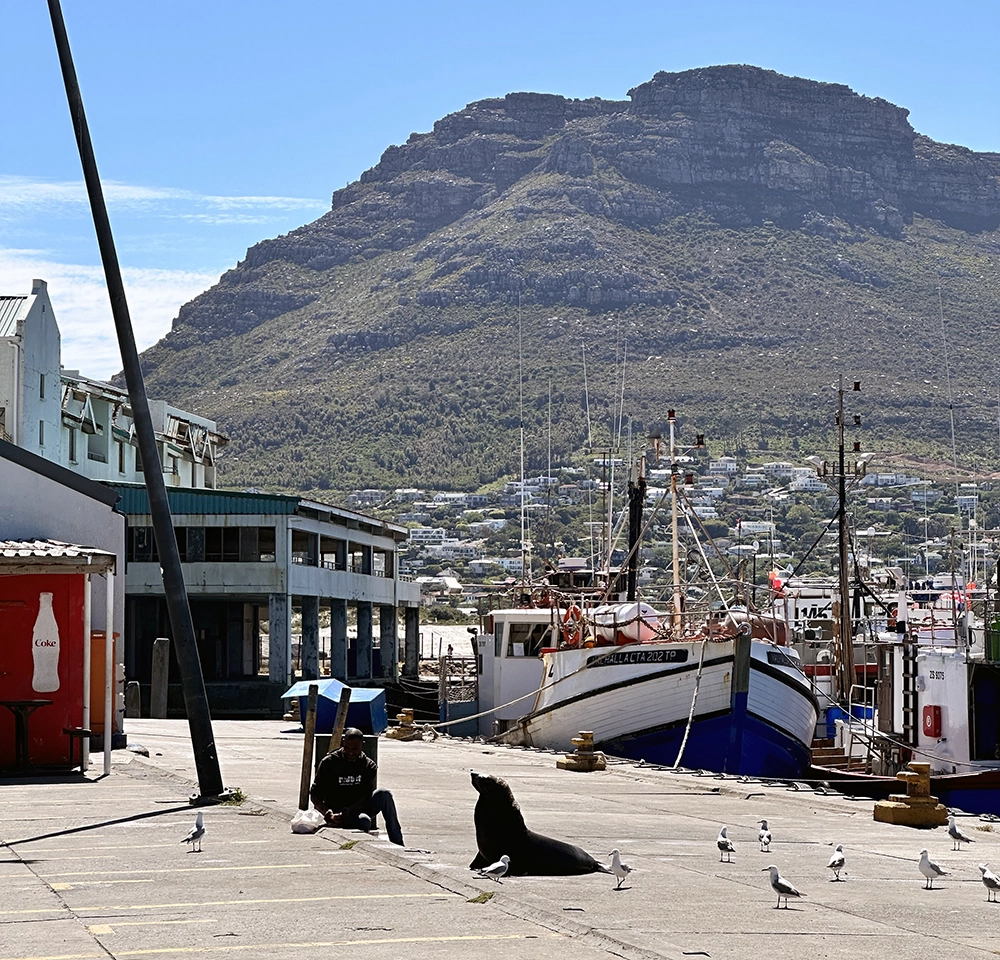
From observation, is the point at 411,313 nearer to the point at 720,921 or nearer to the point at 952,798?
the point at 952,798

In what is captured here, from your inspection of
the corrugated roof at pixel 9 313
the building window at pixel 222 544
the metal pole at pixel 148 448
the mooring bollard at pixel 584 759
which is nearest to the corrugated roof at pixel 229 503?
the building window at pixel 222 544

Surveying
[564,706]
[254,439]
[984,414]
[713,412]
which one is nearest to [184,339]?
[254,439]

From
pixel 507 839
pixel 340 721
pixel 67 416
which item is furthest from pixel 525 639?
Result: pixel 507 839

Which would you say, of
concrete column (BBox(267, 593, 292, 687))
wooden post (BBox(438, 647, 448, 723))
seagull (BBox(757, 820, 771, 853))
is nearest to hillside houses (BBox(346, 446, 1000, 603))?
concrete column (BBox(267, 593, 292, 687))

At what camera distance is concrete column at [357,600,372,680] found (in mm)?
58031

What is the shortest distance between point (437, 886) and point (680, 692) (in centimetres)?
2028

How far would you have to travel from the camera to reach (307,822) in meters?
13.6

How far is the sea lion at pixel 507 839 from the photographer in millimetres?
11758

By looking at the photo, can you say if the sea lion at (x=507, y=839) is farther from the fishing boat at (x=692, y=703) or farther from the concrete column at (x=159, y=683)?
the concrete column at (x=159, y=683)

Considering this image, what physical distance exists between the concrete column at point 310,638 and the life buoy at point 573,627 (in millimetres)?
12910

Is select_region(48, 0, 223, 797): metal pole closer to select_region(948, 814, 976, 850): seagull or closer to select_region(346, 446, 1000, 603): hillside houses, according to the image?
select_region(948, 814, 976, 850): seagull

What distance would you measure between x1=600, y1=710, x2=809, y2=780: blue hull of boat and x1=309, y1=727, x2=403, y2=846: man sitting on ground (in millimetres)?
16765

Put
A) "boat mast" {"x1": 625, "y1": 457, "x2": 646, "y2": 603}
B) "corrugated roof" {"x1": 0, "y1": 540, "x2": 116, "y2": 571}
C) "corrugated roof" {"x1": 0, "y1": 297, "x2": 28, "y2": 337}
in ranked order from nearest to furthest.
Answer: "corrugated roof" {"x1": 0, "y1": 540, "x2": 116, "y2": 571} < "boat mast" {"x1": 625, "y1": 457, "x2": 646, "y2": 603} < "corrugated roof" {"x1": 0, "y1": 297, "x2": 28, "y2": 337}

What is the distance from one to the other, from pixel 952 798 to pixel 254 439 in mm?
123571
